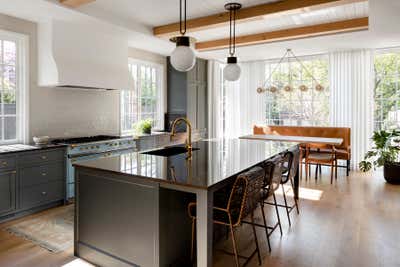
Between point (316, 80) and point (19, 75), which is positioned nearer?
point (19, 75)

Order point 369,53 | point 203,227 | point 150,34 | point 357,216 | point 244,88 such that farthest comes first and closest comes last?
point 244,88, point 369,53, point 150,34, point 357,216, point 203,227

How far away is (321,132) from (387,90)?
1675 mm

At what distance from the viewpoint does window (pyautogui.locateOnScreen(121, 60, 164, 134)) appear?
5988 mm

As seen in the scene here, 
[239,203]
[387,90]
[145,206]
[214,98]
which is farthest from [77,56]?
[387,90]

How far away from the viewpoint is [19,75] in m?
4.12

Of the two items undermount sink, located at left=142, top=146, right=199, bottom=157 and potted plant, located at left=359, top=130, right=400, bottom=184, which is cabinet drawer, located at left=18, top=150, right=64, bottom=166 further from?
potted plant, located at left=359, top=130, right=400, bottom=184

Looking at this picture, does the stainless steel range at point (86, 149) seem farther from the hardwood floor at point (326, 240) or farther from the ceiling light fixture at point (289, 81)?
the ceiling light fixture at point (289, 81)

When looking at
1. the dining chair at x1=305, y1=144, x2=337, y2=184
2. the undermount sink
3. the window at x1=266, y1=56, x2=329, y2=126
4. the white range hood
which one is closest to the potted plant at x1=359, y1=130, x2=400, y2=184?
the dining chair at x1=305, y1=144, x2=337, y2=184

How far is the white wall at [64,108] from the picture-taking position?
165 inches

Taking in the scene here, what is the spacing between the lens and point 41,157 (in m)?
3.76

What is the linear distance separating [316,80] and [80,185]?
6.45 m

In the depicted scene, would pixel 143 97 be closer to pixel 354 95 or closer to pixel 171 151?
pixel 171 151

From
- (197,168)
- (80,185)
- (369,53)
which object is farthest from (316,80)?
(80,185)

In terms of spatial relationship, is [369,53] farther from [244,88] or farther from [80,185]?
[80,185]
